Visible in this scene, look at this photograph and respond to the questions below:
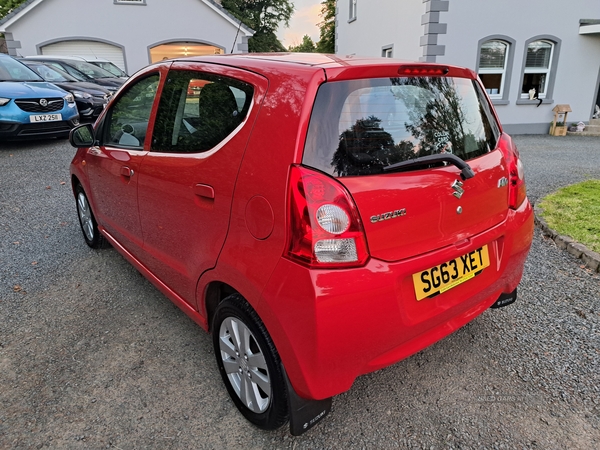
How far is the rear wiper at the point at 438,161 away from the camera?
1799 millimetres

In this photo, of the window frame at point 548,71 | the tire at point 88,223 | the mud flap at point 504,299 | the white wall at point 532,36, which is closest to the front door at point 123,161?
the tire at point 88,223

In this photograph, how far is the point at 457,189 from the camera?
1931 millimetres

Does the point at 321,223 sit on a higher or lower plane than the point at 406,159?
lower

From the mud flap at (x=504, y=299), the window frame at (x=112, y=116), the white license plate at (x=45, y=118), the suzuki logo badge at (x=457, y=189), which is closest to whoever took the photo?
the suzuki logo badge at (x=457, y=189)

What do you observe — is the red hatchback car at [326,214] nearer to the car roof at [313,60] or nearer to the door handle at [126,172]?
the car roof at [313,60]

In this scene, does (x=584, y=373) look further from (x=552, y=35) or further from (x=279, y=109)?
(x=552, y=35)

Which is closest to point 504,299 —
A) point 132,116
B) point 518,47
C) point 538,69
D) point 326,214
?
point 326,214

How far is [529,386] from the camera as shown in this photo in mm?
2352

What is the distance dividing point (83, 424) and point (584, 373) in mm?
2698

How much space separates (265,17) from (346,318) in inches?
1694

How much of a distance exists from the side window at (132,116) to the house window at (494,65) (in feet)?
37.3

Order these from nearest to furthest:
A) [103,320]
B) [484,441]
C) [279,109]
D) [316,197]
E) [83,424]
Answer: [316,197] → [279,109] → [484,441] → [83,424] → [103,320]

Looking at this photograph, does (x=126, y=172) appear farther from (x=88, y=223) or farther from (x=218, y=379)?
(x=88, y=223)

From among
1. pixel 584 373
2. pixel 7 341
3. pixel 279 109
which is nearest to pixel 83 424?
pixel 7 341
